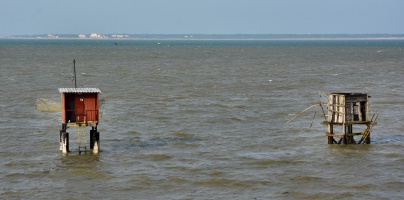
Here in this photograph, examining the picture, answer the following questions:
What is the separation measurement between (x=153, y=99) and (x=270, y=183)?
30.6 metres

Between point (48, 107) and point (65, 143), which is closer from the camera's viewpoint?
point (65, 143)

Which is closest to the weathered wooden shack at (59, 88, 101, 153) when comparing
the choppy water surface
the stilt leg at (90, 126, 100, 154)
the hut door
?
the hut door

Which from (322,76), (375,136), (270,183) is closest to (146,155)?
(270,183)

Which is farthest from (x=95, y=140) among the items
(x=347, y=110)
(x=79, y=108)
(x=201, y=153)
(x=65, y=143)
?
(x=347, y=110)

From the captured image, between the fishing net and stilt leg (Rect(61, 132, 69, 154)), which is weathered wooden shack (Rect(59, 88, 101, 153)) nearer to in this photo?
stilt leg (Rect(61, 132, 69, 154))

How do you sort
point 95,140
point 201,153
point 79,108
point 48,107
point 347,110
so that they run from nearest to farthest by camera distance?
1. point 79,108
2. point 95,140
3. point 347,110
4. point 201,153
5. point 48,107

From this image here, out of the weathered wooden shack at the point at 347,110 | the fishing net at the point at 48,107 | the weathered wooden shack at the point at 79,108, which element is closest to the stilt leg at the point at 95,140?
the weathered wooden shack at the point at 79,108

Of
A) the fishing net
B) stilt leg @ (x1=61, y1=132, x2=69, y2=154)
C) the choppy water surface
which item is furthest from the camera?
the fishing net

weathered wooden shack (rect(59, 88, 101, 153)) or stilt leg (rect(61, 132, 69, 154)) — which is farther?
stilt leg (rect(61, 132, 69, 154))

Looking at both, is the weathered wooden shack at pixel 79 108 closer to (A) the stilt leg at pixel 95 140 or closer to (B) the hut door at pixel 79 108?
(B) the hut door at pixel 79 108

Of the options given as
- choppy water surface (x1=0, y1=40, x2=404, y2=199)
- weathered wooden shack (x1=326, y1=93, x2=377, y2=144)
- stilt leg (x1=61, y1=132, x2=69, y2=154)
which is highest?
weathered wooden shack (x1=326, y1=93, x2=377, y2=144)

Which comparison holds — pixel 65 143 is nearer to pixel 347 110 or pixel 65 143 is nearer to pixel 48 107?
pixel 347 110

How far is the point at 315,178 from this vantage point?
2908 cm

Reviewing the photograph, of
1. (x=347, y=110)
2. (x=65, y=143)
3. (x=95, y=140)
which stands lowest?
(x=65, y=143)
